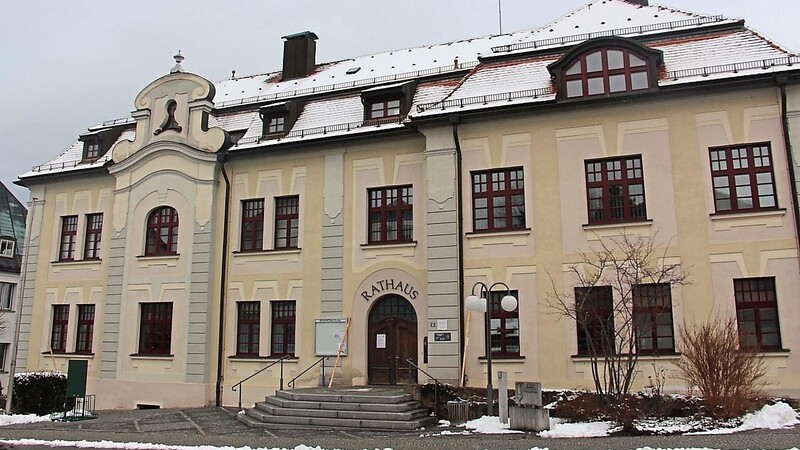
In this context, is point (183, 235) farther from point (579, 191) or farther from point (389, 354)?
point (579, 191)

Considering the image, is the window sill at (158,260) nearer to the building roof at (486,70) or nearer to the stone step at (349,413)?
the building roof at (486,70)

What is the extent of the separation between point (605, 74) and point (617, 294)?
236 inches

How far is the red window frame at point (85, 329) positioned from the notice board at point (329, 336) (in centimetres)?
942

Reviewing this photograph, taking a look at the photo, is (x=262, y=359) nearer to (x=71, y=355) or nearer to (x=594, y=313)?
(x=71, y=355)

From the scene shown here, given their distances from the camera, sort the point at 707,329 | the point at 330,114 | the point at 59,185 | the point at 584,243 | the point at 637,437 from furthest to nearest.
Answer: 1. the point at 59,185
2. the point at 330,114
3. the point at 584,243
4. the point at 707,329
5. the point at 637,437

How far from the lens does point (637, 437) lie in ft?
42.2

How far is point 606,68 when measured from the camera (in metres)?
19.1

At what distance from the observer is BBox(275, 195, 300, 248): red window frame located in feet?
74.5

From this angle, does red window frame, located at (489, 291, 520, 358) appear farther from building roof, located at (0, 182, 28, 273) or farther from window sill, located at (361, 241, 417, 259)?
building roof, located at (0, 182, 28, 273)

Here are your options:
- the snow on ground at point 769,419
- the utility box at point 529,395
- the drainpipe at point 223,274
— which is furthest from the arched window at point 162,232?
the snow on ground at point 769,419

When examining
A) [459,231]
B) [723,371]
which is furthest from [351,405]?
[723,371]

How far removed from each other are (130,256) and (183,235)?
2231mm

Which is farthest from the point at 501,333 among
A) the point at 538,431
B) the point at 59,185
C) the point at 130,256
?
the point at 59,185

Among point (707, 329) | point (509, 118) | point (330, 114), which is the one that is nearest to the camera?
point (707, 329)
